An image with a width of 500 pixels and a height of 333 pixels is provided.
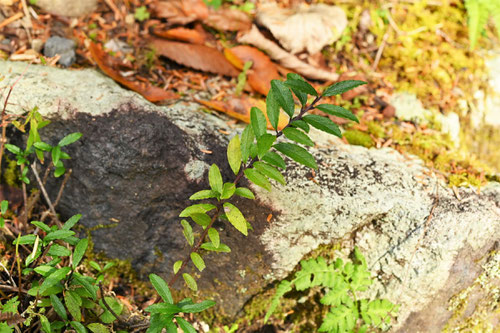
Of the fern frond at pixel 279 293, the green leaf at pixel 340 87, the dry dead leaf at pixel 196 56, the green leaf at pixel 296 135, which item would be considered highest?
the green leaf at pixel 340 87

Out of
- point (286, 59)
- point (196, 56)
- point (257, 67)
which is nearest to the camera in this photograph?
point (196, 56)

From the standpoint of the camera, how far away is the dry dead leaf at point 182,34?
11.7ft

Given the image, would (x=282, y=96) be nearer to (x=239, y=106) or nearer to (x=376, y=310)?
(x=239, y=106)

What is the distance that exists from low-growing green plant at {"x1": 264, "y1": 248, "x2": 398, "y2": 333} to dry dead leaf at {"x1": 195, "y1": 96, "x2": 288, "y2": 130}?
3.64 ft

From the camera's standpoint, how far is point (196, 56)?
3500 mm

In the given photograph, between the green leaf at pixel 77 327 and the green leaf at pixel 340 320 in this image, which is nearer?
the green leaf at pixel 77 327

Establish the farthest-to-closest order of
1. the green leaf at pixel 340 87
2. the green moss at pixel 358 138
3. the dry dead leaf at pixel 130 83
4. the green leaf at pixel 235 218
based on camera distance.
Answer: the green moss at pixel 358 138 < the dry dead leaf at pixel 130 83 < the green leaf at pixel 235 218 < the green leaf at pixel 340 87

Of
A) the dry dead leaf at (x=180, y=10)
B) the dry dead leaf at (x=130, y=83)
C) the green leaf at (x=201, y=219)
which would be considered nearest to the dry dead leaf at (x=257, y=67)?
the dry dead leaf at (x=180, y=10)

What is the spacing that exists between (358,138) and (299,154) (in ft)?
4.67

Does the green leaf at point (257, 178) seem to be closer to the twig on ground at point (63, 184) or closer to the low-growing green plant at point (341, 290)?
the low-growing green plant at point (341, 290)

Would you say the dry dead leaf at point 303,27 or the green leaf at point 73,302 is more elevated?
the dry dead leaf at point 303,27

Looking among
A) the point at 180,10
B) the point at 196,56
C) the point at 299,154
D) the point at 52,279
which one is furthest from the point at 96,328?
the point at 180,10

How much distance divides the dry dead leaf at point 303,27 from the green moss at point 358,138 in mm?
979

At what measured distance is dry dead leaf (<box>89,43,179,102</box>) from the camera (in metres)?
3.12
